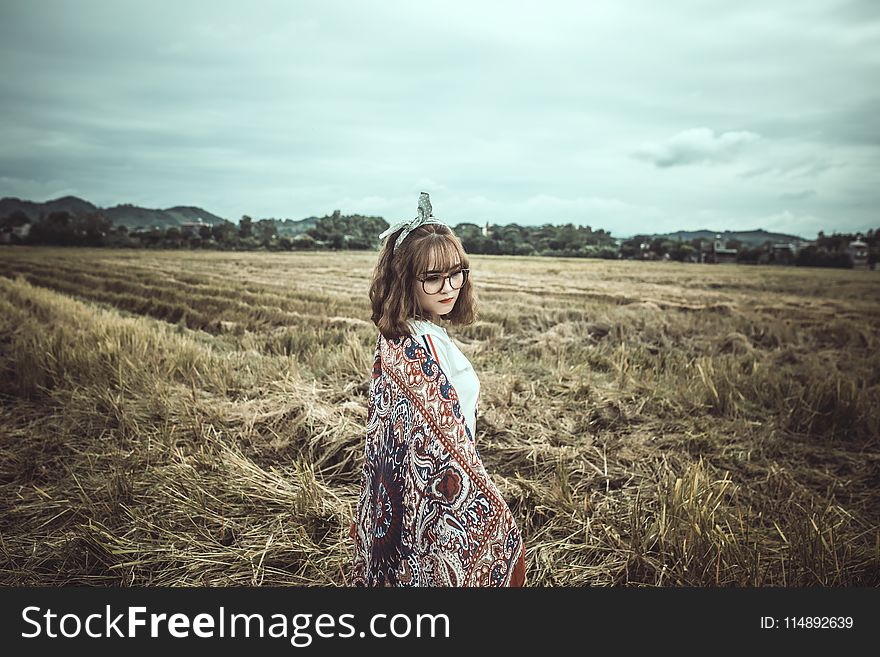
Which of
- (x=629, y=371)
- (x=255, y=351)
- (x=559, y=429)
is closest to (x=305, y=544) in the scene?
(x=559, y=429)

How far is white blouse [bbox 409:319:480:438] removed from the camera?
1139 millimetres

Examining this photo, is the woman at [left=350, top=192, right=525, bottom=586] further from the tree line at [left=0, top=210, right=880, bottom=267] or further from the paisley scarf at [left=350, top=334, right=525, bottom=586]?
the tree line at [left=0, top=210, right=880, bottom=267]

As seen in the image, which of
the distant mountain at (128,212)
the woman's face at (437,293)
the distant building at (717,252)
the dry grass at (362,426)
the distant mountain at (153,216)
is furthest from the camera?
the distant building at (717,252)

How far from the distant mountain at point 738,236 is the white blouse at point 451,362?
502 centimetres

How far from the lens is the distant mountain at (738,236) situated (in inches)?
200

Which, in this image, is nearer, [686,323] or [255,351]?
[255,351]

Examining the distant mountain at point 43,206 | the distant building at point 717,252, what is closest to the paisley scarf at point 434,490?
the distant mountain at point 43,206

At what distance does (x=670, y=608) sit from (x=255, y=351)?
2.95m

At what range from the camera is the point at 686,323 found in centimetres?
434

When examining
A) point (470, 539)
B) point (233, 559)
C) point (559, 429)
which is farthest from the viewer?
point (559, 429)

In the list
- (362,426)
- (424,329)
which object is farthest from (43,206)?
(424,329)

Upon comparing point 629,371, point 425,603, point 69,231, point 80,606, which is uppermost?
point 69,231

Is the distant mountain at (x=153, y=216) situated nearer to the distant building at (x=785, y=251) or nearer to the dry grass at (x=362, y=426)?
the dry grass at (x=362, y=426)

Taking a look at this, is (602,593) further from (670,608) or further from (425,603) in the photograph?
(425,603)
